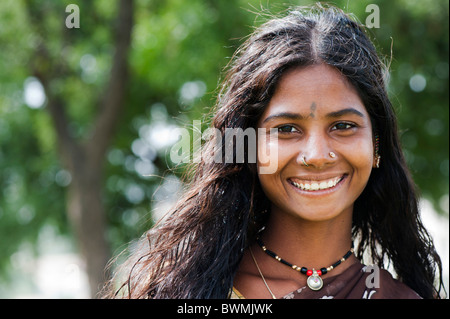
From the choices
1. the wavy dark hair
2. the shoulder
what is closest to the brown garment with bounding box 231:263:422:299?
the shoulder

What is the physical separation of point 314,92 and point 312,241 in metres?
0.50

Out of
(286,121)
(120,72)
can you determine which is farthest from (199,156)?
(120,72)

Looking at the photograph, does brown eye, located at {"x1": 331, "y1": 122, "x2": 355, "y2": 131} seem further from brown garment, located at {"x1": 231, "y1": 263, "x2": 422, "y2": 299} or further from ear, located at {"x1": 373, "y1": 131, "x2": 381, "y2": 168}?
brown garment, located at {"x1": 231, "y1": 263, "x2": 422, "y2": 299}

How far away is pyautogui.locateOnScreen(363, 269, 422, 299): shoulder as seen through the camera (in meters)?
2.02

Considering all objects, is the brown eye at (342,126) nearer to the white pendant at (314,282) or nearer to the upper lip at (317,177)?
the upper lip at (317,177)

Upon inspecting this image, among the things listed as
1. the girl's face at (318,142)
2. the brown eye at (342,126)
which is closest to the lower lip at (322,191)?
the girl's face at (318,142)

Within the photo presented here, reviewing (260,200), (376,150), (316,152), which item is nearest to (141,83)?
(260,200)

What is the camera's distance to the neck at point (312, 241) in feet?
6.85

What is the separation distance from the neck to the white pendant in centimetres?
5

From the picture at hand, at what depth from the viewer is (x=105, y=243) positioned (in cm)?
732

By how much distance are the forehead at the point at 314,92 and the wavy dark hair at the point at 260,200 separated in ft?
0.09

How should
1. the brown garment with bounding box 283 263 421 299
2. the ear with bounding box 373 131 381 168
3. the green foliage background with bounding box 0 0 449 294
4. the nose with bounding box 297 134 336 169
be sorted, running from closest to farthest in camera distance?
the nose with bounding box 297 134 336 169
the brown garment with bounding box 283 263 421 299
the ear with bounding box 373 131 381 168
the green foliage background with bounding box 0 0 449 294
